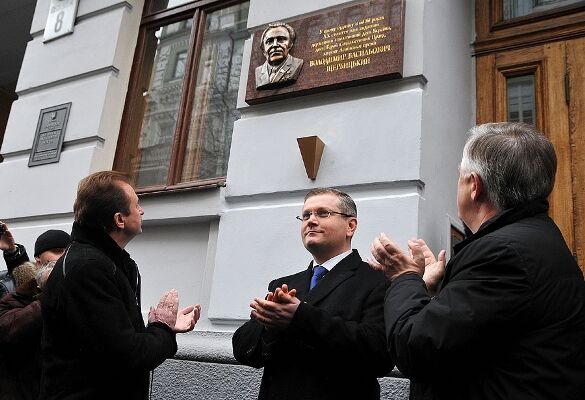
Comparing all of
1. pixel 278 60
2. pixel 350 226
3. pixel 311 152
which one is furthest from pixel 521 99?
pixel 350 226

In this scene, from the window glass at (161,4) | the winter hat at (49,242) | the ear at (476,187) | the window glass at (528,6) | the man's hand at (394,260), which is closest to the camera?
the ear at (476,187)

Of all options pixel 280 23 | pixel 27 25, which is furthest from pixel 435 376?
pixel 27 25

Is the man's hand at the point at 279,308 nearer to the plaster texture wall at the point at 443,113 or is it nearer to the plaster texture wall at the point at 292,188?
the plaster texture wall at the point at 292,188

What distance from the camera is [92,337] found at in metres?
2.04

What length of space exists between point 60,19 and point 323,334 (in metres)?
4.83

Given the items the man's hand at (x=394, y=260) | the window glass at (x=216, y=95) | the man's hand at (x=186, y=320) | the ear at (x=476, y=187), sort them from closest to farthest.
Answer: the ear at (x=476, y=187)
the man's hand at (x=394, y=260)
the man's hand at (x=186, y=320)
the window glass at (x=216, y=95)

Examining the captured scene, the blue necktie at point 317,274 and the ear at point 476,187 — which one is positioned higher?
the ear at point 476,187

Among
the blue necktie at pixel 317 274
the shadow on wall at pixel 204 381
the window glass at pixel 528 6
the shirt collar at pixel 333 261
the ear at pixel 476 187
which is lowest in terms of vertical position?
the shadow on wall at pixel 204 381

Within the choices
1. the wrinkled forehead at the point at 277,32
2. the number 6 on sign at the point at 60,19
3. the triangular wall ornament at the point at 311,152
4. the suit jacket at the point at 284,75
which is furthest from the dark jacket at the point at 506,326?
the number 6 on sign at the point at 60,19

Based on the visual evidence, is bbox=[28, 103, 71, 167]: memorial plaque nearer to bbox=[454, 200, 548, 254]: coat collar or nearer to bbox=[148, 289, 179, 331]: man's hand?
bbox=[148, 289, 179, 331]: man's hand

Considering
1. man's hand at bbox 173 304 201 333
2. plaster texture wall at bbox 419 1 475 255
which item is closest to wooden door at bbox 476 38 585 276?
plaster texture wall at bbox 419 1 475 255

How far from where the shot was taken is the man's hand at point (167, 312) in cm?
238

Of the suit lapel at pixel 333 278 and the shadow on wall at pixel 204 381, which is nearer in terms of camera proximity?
the suit lapel at pixel 333 278

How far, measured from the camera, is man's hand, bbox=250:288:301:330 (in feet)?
7.07
